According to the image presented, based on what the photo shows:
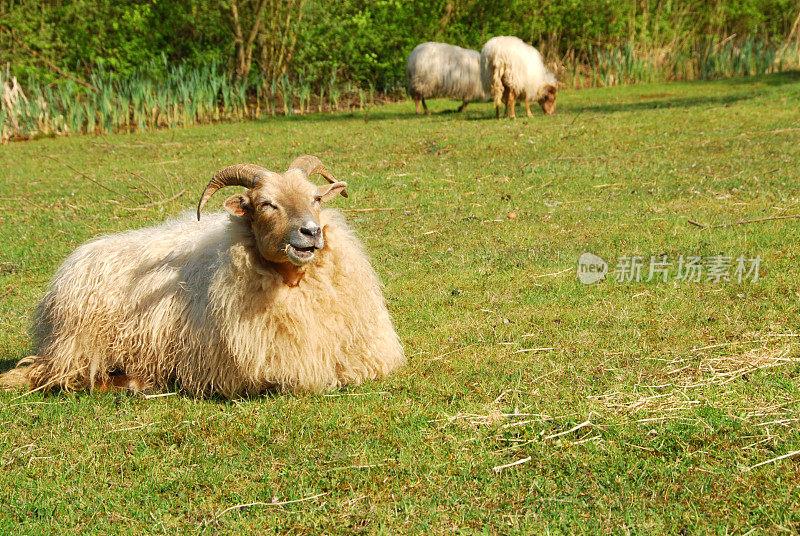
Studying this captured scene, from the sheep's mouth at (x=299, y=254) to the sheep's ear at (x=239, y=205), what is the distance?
49 centimetres

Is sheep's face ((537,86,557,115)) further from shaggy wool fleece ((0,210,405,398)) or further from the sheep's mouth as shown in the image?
the sheep's mouth

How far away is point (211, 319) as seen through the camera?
4.53m

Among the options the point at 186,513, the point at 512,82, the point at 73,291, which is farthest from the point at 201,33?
the point at 186,513

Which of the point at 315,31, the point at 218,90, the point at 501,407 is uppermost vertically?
the point at 315,31

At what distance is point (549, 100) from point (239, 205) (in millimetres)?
13492

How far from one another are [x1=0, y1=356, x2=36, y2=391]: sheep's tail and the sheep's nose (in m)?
2.27

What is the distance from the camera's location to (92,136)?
1722cm

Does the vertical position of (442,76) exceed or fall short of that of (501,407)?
it exceeds it

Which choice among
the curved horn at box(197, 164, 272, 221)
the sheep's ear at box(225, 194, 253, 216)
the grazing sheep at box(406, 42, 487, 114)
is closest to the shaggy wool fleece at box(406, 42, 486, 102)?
the grazing sheep at box(406, 42, 487, 114)

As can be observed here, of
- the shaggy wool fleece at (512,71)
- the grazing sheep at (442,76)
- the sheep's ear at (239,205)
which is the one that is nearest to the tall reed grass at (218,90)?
the grazing sheep at (442,76)

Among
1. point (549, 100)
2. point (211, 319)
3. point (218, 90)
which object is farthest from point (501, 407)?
point (218, 90)

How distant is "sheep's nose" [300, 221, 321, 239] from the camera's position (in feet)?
A: 13.1

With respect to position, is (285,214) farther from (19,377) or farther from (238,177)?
(19,377)

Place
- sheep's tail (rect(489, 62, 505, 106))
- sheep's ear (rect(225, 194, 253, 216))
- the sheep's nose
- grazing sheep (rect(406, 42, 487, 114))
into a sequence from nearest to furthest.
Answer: the sheep's nose < sheep's ear (rect(225, 194, 253, 216)) < sheep's tail (rect(489, 62, 505, 106)) < grazing sheep (rect(406, 42, 487, 114))
